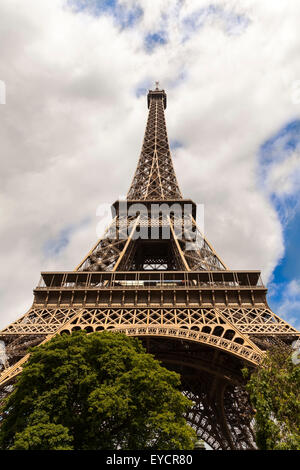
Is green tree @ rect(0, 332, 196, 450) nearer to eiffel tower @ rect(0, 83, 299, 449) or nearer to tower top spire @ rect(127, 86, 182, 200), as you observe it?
eiffel tower @ rect(0, 83, 299, 449)

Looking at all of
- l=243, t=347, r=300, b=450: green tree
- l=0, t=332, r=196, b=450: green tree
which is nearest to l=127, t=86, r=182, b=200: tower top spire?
l=0, t=332, r=196, b=450: green tree

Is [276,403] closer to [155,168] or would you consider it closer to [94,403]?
[94,403]

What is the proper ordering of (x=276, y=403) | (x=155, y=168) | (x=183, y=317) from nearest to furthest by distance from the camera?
(x=276, y=403)
(x=183, y=317)
(x=155, y=168)

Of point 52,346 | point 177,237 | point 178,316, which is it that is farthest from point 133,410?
point 177,237

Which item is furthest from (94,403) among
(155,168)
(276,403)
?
(155,168)

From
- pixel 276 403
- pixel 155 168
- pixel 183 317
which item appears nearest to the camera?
pixel 276 403

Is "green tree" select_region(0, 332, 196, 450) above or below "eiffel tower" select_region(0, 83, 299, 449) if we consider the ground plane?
below
